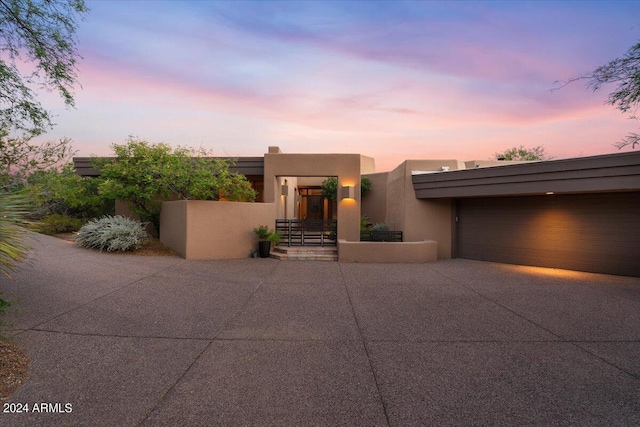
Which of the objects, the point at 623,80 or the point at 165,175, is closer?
the point at 623,80

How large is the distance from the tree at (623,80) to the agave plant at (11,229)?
8.89 metres

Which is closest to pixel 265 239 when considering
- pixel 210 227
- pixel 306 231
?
pixel 210 227

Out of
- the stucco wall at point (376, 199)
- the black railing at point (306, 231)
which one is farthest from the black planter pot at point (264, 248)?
the stucco wall at point (376, 199)

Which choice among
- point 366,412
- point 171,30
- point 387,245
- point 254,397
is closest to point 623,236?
point 387,245

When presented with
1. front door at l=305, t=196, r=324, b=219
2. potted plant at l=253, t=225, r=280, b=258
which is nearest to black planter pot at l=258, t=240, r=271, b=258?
potted plant at l=253, t=225, r=280, b=258

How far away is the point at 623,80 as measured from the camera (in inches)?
223

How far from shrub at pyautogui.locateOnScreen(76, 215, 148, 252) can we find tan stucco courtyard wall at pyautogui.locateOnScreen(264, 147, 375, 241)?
15.2ft

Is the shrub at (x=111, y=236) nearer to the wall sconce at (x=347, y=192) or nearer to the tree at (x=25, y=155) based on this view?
the tree at (x=25, y=155)

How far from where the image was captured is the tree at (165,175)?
9.85 metres

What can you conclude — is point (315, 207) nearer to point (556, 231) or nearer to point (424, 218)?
point (424, 218)

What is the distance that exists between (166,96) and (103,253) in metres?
6.63

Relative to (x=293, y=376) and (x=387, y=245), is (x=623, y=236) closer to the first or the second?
(x=387, y=245)

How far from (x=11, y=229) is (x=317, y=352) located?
3299 millimetres

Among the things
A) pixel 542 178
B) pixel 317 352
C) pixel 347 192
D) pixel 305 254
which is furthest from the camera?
pixel 347 192
